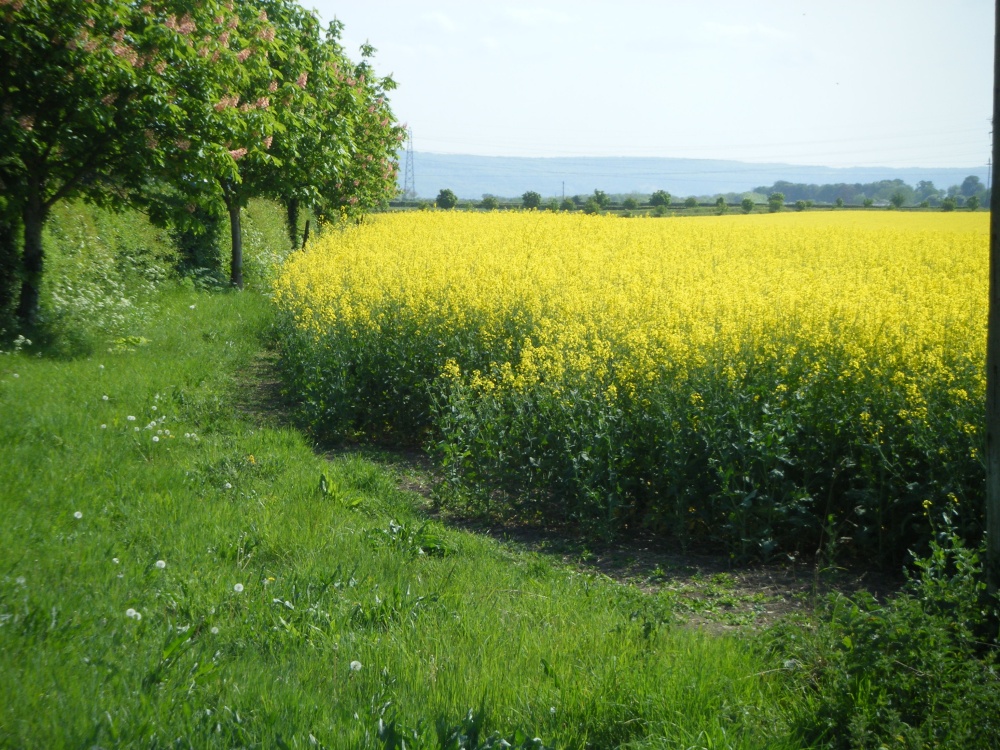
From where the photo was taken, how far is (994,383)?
399cm

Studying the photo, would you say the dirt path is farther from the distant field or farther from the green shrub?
the green shrub

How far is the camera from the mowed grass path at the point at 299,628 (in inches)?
133

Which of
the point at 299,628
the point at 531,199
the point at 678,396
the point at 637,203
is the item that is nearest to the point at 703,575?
the point at 678,396

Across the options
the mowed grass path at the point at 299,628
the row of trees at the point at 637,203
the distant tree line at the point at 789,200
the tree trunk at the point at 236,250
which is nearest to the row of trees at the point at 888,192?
the distant tree line at the point at 789,200

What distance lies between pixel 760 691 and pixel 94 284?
13943mm

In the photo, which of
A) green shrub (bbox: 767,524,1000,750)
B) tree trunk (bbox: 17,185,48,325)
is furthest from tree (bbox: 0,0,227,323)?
green shrub (bbox: 767,524,1000,750)

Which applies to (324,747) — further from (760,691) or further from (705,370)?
(705,370)

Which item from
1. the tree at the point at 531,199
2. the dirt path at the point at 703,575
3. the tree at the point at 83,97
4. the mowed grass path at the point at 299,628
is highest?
the tree at the point at 83,97

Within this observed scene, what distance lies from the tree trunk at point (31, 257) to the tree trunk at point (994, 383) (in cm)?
1198

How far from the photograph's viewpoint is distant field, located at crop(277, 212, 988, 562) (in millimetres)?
5953

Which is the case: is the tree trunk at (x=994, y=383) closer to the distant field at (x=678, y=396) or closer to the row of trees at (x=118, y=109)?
the distant field at (x=678, y=396)

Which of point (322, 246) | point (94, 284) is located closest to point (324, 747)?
point (94, 284)

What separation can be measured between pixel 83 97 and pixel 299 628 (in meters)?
9.47

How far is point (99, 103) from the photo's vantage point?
11.1 m
